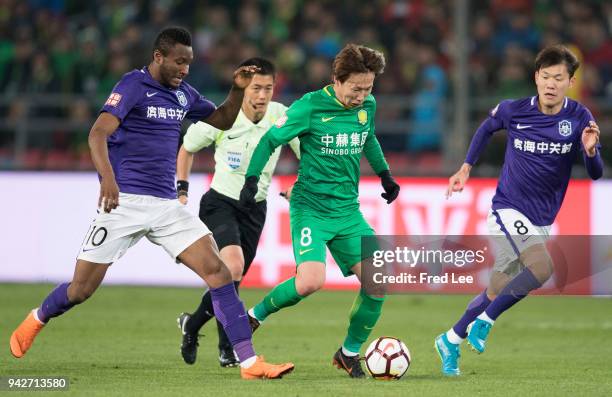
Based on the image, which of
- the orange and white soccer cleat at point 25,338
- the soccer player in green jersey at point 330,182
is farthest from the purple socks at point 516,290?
the orange and white soccer cleat at point 25,338

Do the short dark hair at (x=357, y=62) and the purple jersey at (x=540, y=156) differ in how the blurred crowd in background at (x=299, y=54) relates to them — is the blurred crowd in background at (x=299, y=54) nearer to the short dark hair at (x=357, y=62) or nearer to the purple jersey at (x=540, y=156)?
the purple jersey at (x=540, y=156)

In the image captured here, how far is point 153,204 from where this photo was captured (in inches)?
326

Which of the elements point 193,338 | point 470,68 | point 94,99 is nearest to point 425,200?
point 470,68

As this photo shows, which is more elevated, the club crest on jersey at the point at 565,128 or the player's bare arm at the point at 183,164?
the club crest on jersey at the point at 565,128

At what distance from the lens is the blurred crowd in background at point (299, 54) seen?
17328mm

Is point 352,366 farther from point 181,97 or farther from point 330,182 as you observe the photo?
point 181,97

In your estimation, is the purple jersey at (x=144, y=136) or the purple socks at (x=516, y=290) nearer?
the purple jersey at (x=144, y=136)

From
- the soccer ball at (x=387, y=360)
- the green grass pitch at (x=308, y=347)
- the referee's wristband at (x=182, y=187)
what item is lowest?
the green grass pitch at (x=308, y=347)

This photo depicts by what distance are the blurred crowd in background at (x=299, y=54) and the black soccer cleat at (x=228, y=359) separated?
6696mm

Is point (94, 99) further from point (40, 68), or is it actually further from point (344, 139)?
point (344, 139)

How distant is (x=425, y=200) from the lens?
15375mm

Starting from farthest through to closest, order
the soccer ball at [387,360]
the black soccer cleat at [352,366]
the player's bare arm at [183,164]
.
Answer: the player's bare arm at [183,164], the black soccer cleat at [352,366], the soccer ball at [387,360]

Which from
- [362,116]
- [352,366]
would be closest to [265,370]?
[352,366]

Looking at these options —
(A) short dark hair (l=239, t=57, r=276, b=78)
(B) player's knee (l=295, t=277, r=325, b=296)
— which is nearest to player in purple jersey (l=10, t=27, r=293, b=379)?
(B) player's knee (l=295, t=277, r=325, b=296)
